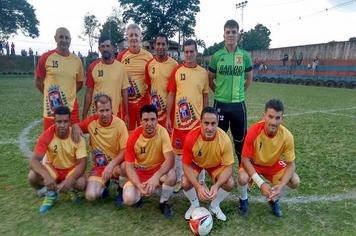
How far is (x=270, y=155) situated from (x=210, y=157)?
0.72 m

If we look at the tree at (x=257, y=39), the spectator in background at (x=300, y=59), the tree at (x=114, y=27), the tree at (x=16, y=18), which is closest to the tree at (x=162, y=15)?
the tree at (x=114, y=27)

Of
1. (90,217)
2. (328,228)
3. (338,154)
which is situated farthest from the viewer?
(338,154)

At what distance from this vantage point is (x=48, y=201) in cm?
414

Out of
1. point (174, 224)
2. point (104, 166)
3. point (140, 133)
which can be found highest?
point (140, 133)

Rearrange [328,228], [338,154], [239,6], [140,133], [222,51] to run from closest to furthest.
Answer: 1. [328,228]
2. [140,133]
3. [222,51]
4. [338,154]
5. [239,6]

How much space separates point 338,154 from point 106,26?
185ft

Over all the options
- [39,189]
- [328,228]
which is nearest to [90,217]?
[39,189]

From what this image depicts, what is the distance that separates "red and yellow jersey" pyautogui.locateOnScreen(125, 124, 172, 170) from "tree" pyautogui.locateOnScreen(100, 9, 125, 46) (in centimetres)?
5292

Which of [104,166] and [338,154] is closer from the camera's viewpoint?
[104,166]

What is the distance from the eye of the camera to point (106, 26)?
58531 mm

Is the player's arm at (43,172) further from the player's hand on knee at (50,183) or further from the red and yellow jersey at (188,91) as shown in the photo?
the red and yellow jersey at (188,91)

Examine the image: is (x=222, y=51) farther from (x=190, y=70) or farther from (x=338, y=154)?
(x=338, y=154)

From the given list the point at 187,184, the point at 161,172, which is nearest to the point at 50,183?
the point at 161,172

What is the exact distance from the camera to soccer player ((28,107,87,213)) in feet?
13.6
